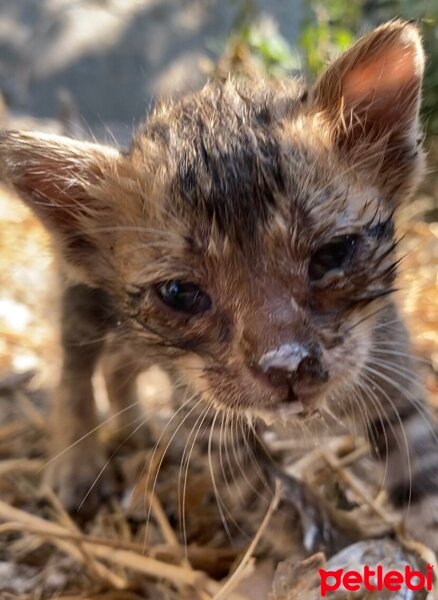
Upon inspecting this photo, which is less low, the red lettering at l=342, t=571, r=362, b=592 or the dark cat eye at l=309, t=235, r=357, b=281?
the dark cat eye at l=309, t=235, r=357, b=281

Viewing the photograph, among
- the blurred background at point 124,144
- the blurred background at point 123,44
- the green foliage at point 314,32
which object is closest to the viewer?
the blurred background at point 124,144

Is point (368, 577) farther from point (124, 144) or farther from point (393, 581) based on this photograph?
point (124, 144)

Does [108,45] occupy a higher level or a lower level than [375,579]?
higher

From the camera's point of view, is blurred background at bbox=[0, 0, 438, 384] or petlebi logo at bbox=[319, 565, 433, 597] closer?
petlebi logo at bbox=[319, 565, 433, 597]

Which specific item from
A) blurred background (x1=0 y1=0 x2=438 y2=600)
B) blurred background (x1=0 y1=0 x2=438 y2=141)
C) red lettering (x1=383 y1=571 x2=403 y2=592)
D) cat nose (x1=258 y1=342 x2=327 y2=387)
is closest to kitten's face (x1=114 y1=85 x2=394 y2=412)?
cat nose (x1=258 y1=342 x2=327 y2=387)

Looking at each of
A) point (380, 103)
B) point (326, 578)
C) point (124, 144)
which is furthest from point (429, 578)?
point (124, 144)

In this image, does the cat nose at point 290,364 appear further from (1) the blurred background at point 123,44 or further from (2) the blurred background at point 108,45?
(2) the blurred background at point 108,45

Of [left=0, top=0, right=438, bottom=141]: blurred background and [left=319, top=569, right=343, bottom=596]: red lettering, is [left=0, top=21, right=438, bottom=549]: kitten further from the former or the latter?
[left=0, top=0, right=438, bottom=141]: blurred background

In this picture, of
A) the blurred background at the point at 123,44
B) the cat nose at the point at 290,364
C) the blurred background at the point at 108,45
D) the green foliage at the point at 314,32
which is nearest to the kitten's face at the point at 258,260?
the cat nose at the point at 290,364
